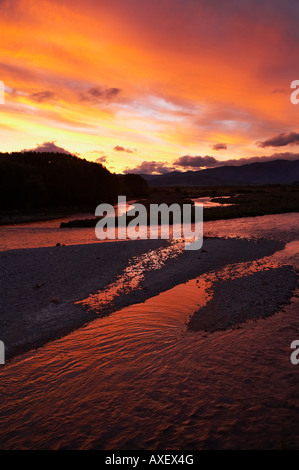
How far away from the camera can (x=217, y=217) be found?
44.0 meters

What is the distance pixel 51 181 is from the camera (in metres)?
60.6

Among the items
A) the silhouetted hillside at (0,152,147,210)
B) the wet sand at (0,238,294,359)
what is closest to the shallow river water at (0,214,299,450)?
the wet sand at (0,238,294,359)

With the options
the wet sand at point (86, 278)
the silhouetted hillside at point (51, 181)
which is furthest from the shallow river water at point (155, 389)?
the silhouetted hillside at point (51, 181)

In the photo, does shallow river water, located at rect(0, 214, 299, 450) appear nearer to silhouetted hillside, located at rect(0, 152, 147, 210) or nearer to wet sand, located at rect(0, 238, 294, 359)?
wet sand, located at rect(0, 238, 294, 359)

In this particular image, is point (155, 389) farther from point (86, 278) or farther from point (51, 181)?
point (51, 181)

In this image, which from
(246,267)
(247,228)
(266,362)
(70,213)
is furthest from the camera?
(70,213)

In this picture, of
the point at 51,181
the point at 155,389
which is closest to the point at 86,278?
the point at 155,389

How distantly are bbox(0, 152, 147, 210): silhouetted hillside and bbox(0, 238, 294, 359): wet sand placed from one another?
35.6m

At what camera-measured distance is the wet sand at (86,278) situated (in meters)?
10.7

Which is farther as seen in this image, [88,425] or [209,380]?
[209,380]

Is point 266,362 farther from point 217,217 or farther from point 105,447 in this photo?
point 217,217

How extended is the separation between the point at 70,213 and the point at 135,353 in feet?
160

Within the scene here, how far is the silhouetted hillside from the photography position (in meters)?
51.8
